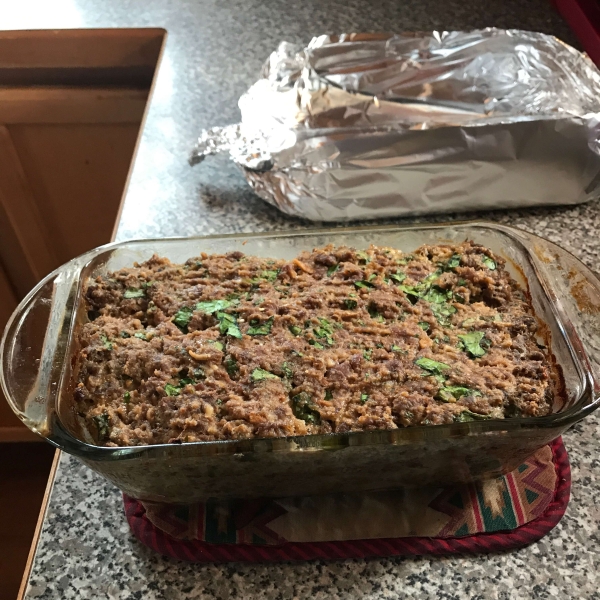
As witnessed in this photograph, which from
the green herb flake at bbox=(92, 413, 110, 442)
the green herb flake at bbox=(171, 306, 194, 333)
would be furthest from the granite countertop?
the green herb flake at bbox=(171, 306, 194, 333)

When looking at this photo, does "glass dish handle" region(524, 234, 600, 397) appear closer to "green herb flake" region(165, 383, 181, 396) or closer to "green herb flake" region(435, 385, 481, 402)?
"green herb flake" region(435, 385, 481, 402)

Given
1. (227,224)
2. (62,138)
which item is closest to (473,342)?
(227,224)

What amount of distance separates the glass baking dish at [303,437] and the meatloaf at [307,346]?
0.10 feet

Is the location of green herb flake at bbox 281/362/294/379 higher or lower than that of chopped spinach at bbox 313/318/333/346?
higher

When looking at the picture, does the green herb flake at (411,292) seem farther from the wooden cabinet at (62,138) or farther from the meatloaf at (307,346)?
the wooden cabinet at (62,138)

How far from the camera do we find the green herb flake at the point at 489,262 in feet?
2.94

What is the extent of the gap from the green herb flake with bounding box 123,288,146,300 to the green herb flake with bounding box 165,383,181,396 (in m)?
0.19

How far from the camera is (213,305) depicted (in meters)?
0.85

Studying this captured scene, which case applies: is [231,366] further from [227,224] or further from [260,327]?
[227,224]

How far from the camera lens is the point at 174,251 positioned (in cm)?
96

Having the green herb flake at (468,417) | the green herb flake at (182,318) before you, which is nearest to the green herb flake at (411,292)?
the green herb flake at (468,417)

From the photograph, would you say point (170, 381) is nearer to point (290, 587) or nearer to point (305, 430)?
point (305, 430)

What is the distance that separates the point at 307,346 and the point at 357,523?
257 mm

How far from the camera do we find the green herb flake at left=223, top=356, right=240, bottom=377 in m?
0.75
